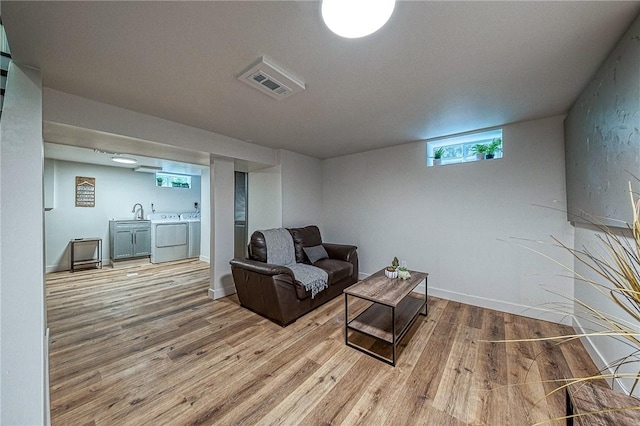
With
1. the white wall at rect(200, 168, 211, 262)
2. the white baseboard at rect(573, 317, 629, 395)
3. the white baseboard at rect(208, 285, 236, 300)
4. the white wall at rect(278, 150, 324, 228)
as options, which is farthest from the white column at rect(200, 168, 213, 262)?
the white baseboard at rect(573, 317, 629, 395)

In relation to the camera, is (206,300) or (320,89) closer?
(320,89)

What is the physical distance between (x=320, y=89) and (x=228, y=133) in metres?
1.67

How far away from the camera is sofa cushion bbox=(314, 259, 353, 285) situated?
3146mm

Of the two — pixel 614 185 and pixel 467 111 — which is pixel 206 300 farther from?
pixel 614 185

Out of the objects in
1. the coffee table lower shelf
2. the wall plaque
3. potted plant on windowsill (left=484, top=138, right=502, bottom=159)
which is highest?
potted plant on windowsill (left=484, top=138, right=502, bottom=159)

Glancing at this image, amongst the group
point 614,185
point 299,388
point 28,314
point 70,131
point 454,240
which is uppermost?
point 70,131

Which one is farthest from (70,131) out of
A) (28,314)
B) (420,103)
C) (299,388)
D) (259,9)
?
(420,103)

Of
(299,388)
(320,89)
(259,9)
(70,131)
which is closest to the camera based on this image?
(259,9)

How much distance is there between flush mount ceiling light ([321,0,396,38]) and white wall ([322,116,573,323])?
8.48ft

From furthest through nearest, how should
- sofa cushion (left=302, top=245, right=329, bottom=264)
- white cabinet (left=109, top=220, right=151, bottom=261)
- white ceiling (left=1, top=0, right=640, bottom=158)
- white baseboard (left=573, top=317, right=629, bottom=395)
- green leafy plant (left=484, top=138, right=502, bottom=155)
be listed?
white cabinet (left=109, top=220, right=151, bottom=261), sofa cushion (left=302, top=245, right=329, bottom=264), green leafy plant (left=484, top=138, right=502, bottom=155), white baseboard (left=573, top=317, right=629, bottom=395), white ceiling (left=1, top=0, right=640, bottom=158)

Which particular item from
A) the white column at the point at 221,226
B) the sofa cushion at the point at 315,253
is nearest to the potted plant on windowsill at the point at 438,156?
the sofa cushion at the point at 315,253

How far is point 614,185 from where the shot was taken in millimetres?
1637

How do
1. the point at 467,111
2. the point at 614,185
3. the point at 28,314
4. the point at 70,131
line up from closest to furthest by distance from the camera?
the point at 28,314
the point at 614,185
the point at 70,131
the point at 467,111

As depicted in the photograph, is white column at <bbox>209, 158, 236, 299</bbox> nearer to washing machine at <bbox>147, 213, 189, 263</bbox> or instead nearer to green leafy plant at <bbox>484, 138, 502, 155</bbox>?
washing machine at <bbox>147, 213, 189, 263</bbox>
